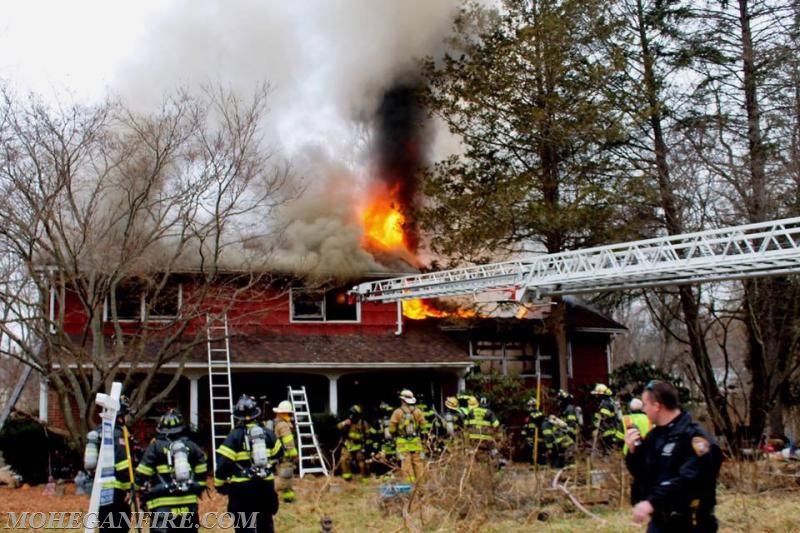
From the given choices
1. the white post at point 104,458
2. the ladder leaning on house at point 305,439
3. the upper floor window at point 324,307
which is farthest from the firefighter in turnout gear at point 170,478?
the upper floor window at point 324,307

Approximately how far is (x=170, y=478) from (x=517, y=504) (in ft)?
14.1

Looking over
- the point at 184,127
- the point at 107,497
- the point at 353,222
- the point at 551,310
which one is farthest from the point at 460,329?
the point at 107,497

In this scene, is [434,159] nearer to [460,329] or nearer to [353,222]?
[353,222]

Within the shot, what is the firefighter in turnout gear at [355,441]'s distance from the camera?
1498 cm

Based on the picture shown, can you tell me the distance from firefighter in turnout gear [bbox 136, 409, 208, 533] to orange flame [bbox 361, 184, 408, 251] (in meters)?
14.5

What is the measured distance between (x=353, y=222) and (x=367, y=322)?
8.25 feet

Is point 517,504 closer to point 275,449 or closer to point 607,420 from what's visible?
point 275,449

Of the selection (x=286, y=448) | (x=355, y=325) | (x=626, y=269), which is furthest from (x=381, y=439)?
(x=286, y=448)

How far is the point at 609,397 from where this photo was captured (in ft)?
44.7

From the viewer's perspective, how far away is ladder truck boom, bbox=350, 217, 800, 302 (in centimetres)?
1109

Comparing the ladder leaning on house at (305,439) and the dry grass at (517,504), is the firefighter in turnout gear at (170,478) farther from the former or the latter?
the ladder leaning on house at (305,439)

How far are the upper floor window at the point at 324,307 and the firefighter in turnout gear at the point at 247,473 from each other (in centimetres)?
1237

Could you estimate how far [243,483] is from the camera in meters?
7.41

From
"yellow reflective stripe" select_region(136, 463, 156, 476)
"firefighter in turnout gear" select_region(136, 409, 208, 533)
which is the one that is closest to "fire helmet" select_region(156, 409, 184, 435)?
"firefighter in turnout gear" select_region(136, 409, 208, 533)
